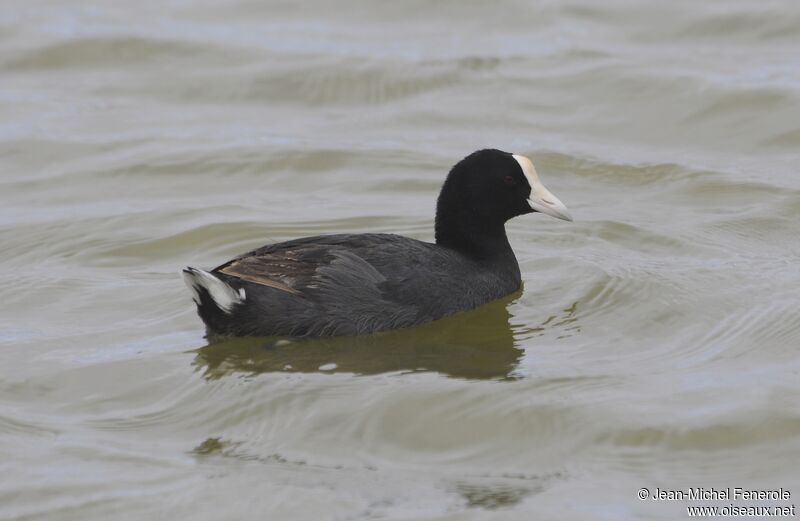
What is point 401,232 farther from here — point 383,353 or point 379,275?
Answer: point 383,353

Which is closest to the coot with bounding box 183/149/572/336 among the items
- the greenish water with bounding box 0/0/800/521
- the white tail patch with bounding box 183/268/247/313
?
the white tail patch with bounding box 183/268/247/313

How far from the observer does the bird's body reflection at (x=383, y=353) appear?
6891 mm

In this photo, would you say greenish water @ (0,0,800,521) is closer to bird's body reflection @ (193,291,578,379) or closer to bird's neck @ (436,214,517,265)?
bird's body reflection @ (193,291,578,379)

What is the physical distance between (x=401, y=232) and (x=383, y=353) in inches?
86.9

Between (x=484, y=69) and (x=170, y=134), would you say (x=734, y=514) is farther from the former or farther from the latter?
(x=484, y=69)

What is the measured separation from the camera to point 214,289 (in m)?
6.95

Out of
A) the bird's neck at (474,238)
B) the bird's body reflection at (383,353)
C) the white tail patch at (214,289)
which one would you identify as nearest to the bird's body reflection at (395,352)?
the bird's body reflection at (383,353)

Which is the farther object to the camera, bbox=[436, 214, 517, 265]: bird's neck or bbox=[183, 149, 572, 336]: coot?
bbox=[436, 214, 517, 265]: bird's neck

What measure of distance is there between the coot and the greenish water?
124 mm

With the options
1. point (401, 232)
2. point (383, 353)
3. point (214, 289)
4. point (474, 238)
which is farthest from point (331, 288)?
point (401, 232)

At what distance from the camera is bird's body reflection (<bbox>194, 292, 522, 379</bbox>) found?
6.89 meters

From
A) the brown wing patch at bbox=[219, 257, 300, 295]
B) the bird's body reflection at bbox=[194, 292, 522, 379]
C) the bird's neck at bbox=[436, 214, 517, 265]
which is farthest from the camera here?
the bird's neck at bbox=[436, 214, 517, 265]

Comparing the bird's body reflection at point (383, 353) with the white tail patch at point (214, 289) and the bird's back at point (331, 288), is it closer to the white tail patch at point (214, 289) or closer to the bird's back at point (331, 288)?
the bird's back at point (331, 288)

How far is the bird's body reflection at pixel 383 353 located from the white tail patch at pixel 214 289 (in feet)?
0.85
